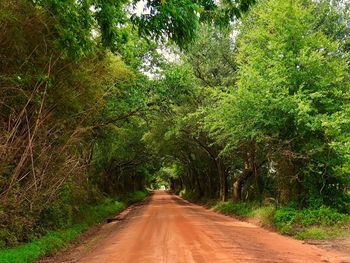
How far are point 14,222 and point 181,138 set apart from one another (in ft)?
76.9

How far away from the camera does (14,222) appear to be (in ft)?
35.5

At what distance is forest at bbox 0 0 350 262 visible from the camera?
819cm

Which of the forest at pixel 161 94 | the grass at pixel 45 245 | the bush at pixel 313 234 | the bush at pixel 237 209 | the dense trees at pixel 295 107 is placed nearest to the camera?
the forest at pixel 161 94

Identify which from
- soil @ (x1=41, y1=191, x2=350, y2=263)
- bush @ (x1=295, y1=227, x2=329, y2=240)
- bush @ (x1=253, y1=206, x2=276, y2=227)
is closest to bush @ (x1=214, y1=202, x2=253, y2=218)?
bush @ (x1=253, y1=206, x2=276, y2=227)

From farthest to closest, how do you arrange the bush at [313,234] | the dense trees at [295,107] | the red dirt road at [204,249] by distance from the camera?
the dense trees at [295,107] < the bush at [313,234] < the red dirt road at [204,249]

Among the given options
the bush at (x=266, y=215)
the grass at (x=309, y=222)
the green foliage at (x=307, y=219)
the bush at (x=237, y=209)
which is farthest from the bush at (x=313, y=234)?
the bush at (x=237, y=209)

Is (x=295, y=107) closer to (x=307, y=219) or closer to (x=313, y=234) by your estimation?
(x=307, y=219)

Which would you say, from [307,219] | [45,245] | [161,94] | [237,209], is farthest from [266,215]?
[45,245]

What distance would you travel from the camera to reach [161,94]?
20.6 metres

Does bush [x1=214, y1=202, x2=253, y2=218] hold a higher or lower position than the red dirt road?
higher

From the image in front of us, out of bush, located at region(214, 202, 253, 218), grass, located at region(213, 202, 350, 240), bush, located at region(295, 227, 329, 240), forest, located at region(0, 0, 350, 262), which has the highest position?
forest, located at region(0, 0, 350, 262)

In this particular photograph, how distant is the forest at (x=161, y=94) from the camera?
26.9 ft

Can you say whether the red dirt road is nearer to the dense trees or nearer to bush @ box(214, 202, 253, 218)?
the dense trees

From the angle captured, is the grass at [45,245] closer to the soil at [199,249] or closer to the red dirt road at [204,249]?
the soil at [199,249]
